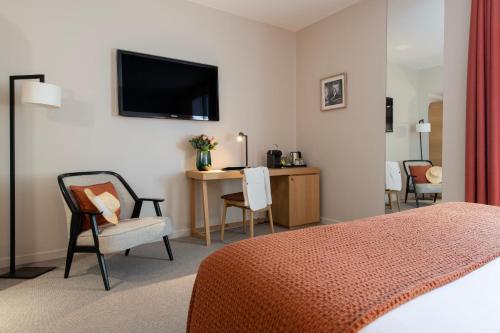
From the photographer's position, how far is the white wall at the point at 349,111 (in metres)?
3.38

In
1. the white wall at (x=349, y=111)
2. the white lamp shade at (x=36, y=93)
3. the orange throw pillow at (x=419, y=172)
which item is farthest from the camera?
the white wall at (x=349, y=111)

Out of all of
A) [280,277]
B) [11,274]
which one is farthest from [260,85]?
[280,277]

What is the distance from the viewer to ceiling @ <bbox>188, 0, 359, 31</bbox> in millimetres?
3508

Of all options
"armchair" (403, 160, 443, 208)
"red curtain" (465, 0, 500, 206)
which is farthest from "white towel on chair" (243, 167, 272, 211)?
"red curtain" (465, 0, 500, 206)

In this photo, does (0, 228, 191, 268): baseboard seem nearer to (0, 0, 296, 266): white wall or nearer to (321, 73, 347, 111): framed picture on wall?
(0, 0, 296, 266): white wall

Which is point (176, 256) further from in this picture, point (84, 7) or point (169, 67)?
point (84, 7)

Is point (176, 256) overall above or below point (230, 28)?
below

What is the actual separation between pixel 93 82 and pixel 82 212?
138 cm

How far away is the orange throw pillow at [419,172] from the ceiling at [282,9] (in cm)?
200

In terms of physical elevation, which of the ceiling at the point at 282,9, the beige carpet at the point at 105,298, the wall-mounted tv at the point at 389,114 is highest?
the ceiling at the point at 282,9

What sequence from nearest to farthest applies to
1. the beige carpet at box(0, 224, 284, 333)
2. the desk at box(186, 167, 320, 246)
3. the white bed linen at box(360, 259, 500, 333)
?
the white bed linen at box(360, 259, 500, 333) → the beige carpet at box(0, 224, 284, 333) → the desk at box(186, 167, 320, 246)

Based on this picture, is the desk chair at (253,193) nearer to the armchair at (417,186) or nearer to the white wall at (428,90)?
the armchair at (417,186)

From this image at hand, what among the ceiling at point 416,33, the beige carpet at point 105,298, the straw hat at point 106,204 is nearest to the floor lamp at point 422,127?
the ceiling at point 416,33

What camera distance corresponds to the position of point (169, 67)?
131 inches
